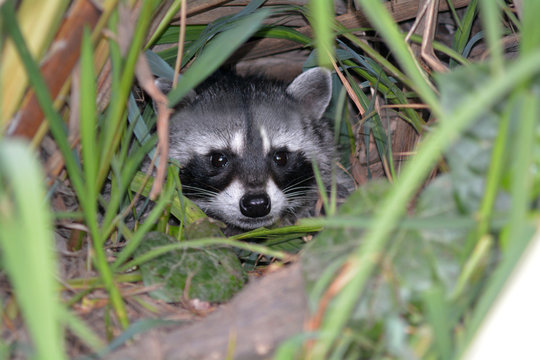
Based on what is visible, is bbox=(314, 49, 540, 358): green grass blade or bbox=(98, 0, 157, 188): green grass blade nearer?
bbox=(314, 49, 540, 358): green grass blade

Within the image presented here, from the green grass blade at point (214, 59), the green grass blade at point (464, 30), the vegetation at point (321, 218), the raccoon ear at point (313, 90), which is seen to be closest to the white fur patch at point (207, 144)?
the raccoon ear at point (313, 90)

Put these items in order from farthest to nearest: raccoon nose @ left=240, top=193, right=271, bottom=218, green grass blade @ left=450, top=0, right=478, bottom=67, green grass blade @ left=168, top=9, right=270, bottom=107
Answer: raccoon nose @ left=240, top=193, right=271, bottom=218 → green grass blade @ left=450, top=0, right=478, bottom=67 → green grass blade @ left=168, top=9, right=270, bottom=107

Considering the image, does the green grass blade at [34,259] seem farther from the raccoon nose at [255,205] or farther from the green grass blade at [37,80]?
the raccoon nose at [255,205]

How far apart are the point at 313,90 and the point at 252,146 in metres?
0.67

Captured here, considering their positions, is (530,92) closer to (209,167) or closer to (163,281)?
(163,281)

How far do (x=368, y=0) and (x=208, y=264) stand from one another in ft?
4.41

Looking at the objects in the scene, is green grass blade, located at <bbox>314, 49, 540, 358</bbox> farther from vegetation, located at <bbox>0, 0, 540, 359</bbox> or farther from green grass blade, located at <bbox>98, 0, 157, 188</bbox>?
green grass blade, located at <bbox>98, 0, 157, 188</bbox>

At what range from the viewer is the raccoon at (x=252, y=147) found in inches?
144

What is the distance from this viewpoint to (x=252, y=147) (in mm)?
3812

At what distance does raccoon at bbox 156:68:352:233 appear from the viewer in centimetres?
366

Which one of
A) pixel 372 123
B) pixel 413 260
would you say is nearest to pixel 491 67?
pixel 413 260

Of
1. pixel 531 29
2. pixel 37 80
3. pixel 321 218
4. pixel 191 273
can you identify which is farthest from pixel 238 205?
pixel 531 29

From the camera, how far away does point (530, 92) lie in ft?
4.82

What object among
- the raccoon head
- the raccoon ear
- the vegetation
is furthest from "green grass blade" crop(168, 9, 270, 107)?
the raccoon ear
